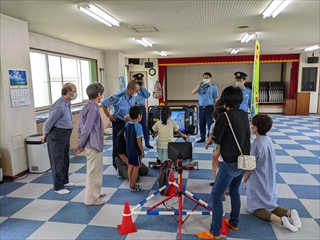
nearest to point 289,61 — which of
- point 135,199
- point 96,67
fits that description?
point 96,67

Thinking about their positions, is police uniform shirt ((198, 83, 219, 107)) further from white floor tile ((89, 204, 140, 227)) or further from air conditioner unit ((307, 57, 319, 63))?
air conditioner unit ((307, 57, 319, 63))

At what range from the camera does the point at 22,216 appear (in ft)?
9.75

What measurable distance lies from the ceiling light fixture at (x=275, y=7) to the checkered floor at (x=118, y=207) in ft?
8.64

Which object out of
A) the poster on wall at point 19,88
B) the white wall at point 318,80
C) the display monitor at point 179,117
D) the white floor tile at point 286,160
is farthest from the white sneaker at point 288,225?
the white wall at point 318,80

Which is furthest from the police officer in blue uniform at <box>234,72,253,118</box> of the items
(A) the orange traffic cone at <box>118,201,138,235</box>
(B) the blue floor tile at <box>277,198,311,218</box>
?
(A) the orange traffic cone at <box>118,201,138,235</box>

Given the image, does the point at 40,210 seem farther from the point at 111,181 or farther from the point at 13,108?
the point at 13,108

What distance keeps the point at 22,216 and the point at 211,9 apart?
3.88m

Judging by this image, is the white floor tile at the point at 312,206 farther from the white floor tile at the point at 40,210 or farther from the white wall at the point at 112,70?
the white wall at the point at 112,70

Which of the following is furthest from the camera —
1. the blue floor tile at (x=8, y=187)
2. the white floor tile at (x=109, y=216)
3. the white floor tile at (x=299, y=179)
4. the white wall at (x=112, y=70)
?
the white wall at (x=112, y=70)

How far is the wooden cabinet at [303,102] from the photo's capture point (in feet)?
35.6

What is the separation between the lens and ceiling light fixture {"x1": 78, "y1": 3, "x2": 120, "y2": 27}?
11.2 feet

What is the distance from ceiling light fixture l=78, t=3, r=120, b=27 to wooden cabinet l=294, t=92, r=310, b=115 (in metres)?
9.42

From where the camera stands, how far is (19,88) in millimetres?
4152

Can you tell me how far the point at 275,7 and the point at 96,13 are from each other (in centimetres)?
271
